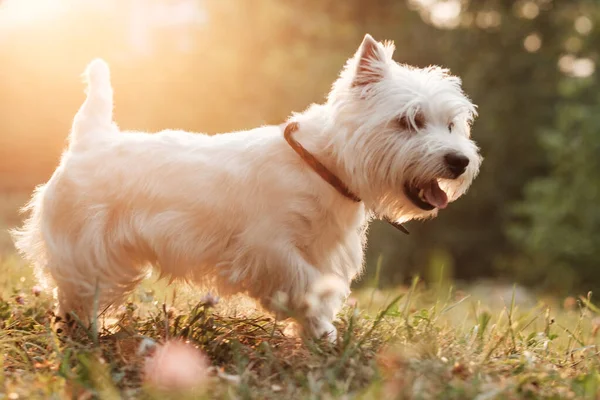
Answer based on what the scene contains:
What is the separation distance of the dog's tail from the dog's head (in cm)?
129

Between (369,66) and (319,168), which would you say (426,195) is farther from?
(369,66)

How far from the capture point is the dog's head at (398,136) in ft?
11.3

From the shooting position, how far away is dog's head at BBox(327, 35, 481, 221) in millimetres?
3430

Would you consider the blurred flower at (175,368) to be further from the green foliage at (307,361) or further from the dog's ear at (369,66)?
the dog's ear at (369,66)

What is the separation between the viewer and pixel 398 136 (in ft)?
11.4

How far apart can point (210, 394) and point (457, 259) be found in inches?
648

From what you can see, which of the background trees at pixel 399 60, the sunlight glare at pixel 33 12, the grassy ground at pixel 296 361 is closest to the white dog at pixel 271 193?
the grassy ground at pixel 296 361

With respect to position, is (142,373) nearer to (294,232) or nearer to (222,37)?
(294,232)

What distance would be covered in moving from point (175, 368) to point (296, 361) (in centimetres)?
49

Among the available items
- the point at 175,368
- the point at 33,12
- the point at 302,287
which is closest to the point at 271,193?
the point at 302,287

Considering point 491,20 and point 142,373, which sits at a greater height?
point 491,20

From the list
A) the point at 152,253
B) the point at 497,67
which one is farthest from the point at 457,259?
the point at 152,253

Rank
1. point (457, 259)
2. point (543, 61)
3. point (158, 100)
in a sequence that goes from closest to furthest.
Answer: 1. point (158, 100)
2. point (543, 61)
3. point (457, 259)

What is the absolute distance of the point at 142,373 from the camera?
2.82m
